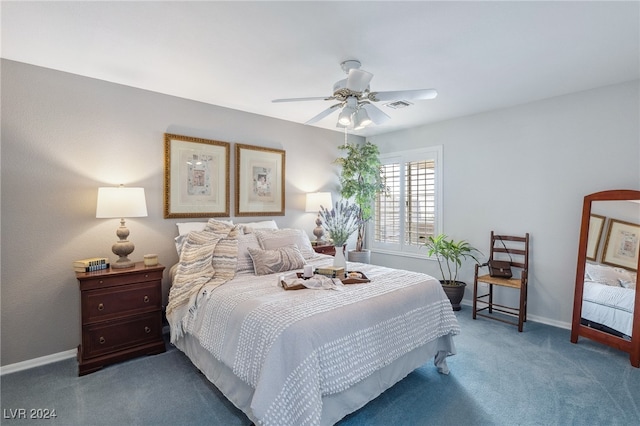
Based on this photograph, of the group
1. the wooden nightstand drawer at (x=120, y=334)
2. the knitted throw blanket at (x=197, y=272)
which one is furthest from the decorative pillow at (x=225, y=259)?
the wooden nightstand drawer at (x=120, y=334)

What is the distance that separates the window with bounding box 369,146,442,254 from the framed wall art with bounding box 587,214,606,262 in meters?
1.77

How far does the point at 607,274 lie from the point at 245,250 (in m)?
3.57

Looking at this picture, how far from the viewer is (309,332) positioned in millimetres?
1786

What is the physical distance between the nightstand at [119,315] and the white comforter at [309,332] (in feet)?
2.14

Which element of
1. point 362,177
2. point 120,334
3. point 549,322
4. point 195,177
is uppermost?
point 362,177

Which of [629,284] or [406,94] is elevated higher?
[406,94]

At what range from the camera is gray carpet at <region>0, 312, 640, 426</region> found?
211cm

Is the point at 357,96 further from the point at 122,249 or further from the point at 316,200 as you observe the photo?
the point at 122,249

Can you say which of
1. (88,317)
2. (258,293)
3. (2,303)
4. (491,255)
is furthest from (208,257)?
(491,255)

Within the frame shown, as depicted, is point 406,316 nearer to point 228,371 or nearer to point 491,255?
point 228,371

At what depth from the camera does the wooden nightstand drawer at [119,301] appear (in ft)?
8.76

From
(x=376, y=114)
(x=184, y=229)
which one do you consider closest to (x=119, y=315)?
(x=184, y=229)

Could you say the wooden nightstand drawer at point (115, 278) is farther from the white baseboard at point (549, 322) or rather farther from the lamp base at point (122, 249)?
the white baseboard at point (549, 322)

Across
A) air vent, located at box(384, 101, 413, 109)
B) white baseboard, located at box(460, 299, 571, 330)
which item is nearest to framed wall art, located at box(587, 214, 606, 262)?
white baseboard, located at box(460, 299, 571, 330)
